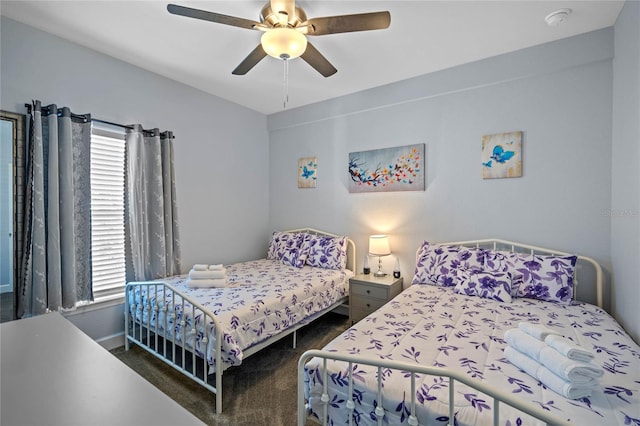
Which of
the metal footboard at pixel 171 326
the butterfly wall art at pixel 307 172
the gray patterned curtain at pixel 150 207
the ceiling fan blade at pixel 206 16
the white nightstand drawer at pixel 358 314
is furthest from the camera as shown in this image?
the butterfly wall art at pixel 307 172

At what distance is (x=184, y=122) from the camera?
340cm

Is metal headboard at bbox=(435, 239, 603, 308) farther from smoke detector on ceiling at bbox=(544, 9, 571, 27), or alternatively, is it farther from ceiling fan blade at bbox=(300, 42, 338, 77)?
ceiling fan blade at bbox=(300, 42, 338, 77)

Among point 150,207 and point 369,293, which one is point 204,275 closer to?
point 150,207

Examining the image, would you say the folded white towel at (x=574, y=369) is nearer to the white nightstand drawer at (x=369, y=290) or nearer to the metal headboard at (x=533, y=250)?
the metal headboard at (x=533, y=250)

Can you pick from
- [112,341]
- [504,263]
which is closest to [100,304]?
[112,341]

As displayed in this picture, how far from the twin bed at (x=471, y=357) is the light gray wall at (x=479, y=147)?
14.8 inches

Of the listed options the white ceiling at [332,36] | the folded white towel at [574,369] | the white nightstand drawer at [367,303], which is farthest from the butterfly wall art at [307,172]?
the folded white towel at [574,369]

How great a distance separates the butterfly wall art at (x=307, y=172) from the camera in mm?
4059

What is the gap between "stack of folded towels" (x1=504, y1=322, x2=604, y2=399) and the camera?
1.15 m

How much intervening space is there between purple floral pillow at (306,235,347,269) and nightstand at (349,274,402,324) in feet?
1.14

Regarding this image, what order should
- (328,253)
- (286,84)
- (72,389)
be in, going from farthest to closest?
(328,253)
(286,84)
(72,389)

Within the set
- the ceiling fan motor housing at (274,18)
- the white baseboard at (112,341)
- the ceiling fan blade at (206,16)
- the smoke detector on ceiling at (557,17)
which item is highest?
the smoke detector on ceiling at (557,17)

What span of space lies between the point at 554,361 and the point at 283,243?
3.11 meters

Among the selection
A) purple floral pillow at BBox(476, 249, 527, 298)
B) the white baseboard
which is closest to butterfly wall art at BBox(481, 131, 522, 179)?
purple floral pillow at BBox(476, 249, 527, 298)
